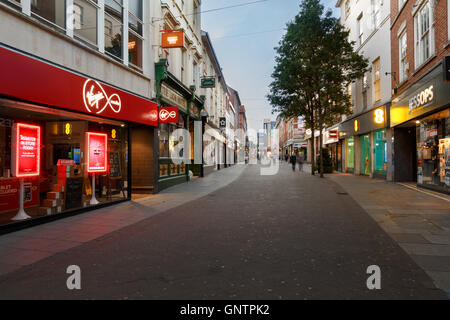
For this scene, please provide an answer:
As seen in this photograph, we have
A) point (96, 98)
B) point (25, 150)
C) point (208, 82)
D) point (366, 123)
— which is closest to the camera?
point (25, 150)

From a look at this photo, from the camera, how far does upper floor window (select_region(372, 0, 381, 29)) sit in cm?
1902

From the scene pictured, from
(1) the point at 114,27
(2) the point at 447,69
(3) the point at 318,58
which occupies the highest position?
(3) the point at 318,58

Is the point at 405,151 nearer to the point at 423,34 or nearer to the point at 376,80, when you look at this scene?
the point at 376,80

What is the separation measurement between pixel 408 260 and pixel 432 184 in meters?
9.46

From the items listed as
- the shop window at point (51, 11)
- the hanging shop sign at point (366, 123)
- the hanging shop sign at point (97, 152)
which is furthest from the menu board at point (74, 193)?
the hanging shop sign at point (366, 123)

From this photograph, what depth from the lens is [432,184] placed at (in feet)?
39.0

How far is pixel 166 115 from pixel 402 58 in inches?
483

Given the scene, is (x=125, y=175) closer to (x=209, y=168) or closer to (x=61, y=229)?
(x=61, y=229)

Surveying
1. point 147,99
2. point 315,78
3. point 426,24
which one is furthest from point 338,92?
point 147,99

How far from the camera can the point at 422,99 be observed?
1171 centimetres

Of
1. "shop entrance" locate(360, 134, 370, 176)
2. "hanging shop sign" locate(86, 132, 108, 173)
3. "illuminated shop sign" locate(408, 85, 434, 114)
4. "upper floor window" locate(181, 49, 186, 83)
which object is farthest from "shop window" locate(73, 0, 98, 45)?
"shop entrance" locate(360, 134, 370, 176)

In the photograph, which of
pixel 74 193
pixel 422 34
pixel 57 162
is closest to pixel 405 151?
pixel 422 34

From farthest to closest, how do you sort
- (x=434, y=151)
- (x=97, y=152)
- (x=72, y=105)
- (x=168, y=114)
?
(x=168, y=114), (x=434, y=151), (x=97, y=152), (x=72, y=105)

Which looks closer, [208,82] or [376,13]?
[376,13]
